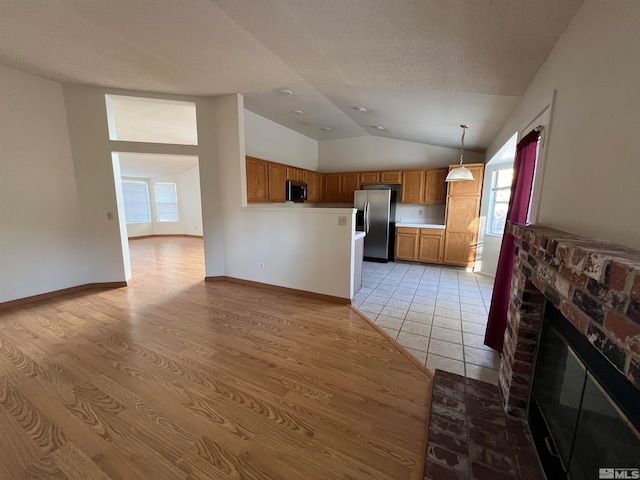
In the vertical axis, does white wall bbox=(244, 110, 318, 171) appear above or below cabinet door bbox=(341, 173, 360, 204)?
above

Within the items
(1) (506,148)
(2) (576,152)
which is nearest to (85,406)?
(2) (576,152)

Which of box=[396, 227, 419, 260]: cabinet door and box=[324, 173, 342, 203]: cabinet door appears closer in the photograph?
box=[396, 227, 419, 260]: cabinet door

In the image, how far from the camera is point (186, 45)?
243cm

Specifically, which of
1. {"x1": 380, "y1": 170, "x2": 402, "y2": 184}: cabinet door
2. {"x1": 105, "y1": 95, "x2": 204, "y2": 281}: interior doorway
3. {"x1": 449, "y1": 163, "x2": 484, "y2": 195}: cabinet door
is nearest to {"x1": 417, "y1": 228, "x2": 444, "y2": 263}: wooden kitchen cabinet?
{"x1": 449, "y1": 163, "x2": 484, "y2": 195}: cabinet door

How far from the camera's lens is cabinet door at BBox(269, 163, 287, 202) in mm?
4703

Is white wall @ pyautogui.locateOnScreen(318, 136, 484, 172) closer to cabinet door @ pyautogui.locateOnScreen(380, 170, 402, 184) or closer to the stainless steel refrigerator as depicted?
cabinet door @ pyautogui.locateOnScreen(380, 170, 402, 184)

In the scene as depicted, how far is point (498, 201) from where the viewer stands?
15.2 feet

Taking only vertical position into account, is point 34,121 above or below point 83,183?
above

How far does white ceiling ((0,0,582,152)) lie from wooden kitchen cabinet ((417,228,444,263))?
89.6 inches

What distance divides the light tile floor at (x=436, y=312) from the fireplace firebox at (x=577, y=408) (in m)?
0.64

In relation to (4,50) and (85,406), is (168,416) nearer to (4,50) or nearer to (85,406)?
(85,406)

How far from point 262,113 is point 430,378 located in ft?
15.4

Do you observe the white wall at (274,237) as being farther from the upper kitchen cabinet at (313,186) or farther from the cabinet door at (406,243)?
the cabinet door at (406,243)

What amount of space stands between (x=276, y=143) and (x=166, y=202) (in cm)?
648
